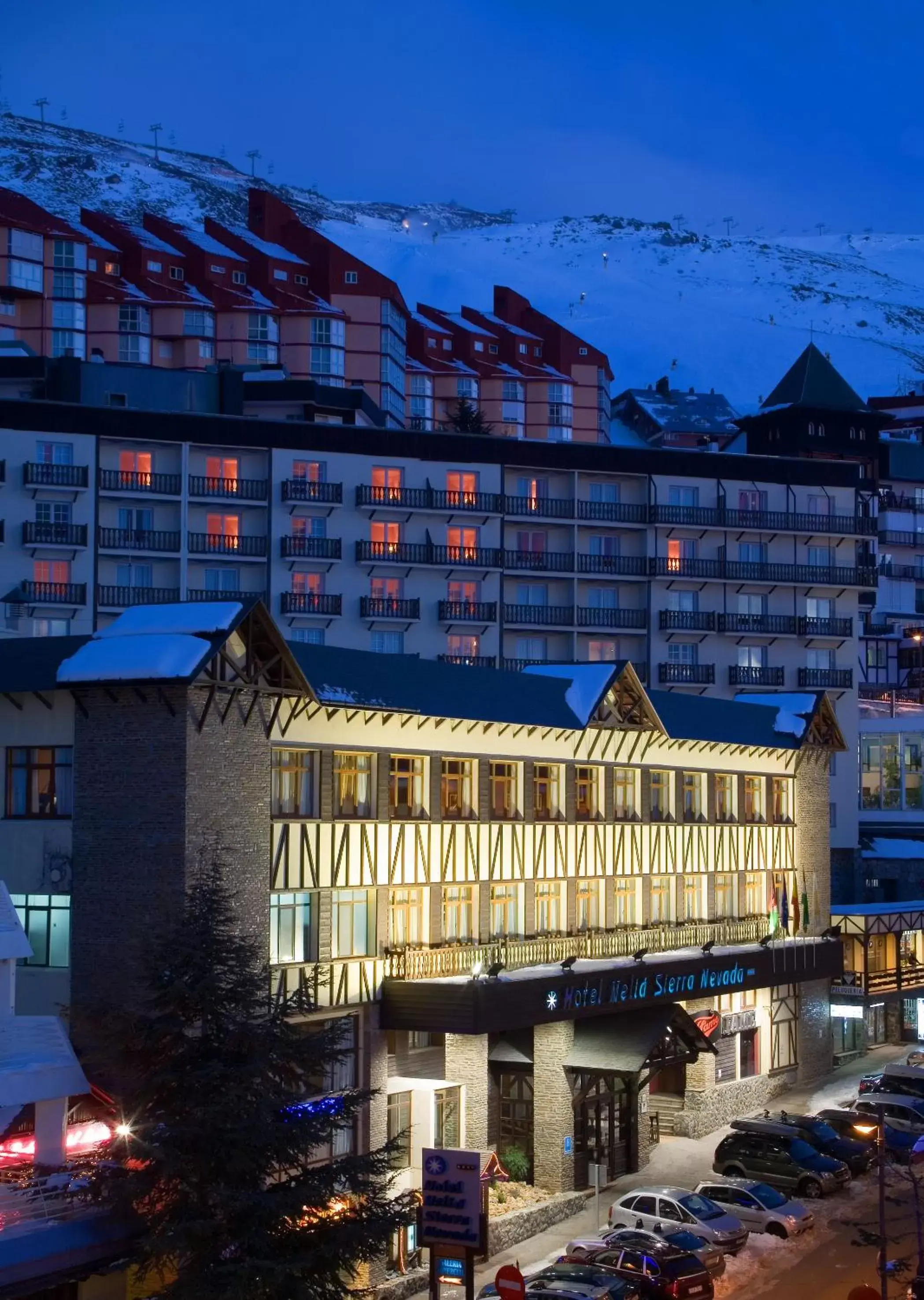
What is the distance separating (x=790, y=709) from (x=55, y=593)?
119ft

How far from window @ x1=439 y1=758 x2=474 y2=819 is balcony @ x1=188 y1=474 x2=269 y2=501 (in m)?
42.7

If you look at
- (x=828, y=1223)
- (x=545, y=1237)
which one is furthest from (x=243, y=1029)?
(x=828, y=1223)

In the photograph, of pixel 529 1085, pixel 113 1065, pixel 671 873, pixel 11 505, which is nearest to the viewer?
pixel 113 1065

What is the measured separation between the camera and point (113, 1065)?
37.4m

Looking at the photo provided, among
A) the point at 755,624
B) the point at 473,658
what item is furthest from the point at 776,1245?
the point at 755,624

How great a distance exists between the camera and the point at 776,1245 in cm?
4900

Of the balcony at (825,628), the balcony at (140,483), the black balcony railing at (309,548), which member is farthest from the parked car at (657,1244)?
the balcony at (825,628)

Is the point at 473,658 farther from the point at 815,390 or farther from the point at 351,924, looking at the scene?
the point at 351,924

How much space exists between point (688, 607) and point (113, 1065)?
68563 mm

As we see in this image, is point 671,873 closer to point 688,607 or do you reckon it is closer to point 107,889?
point 107,889

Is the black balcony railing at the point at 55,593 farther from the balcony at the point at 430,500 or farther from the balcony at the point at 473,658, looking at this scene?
the balcony at the point at 473,658

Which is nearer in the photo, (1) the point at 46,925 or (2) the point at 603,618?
(1) the point at 46,925

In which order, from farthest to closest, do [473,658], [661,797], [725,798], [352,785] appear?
1. [473,658]
2. [725,798]
3. [661,797]
4. [352,785]

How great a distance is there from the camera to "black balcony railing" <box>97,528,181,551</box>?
9212 centimetres
